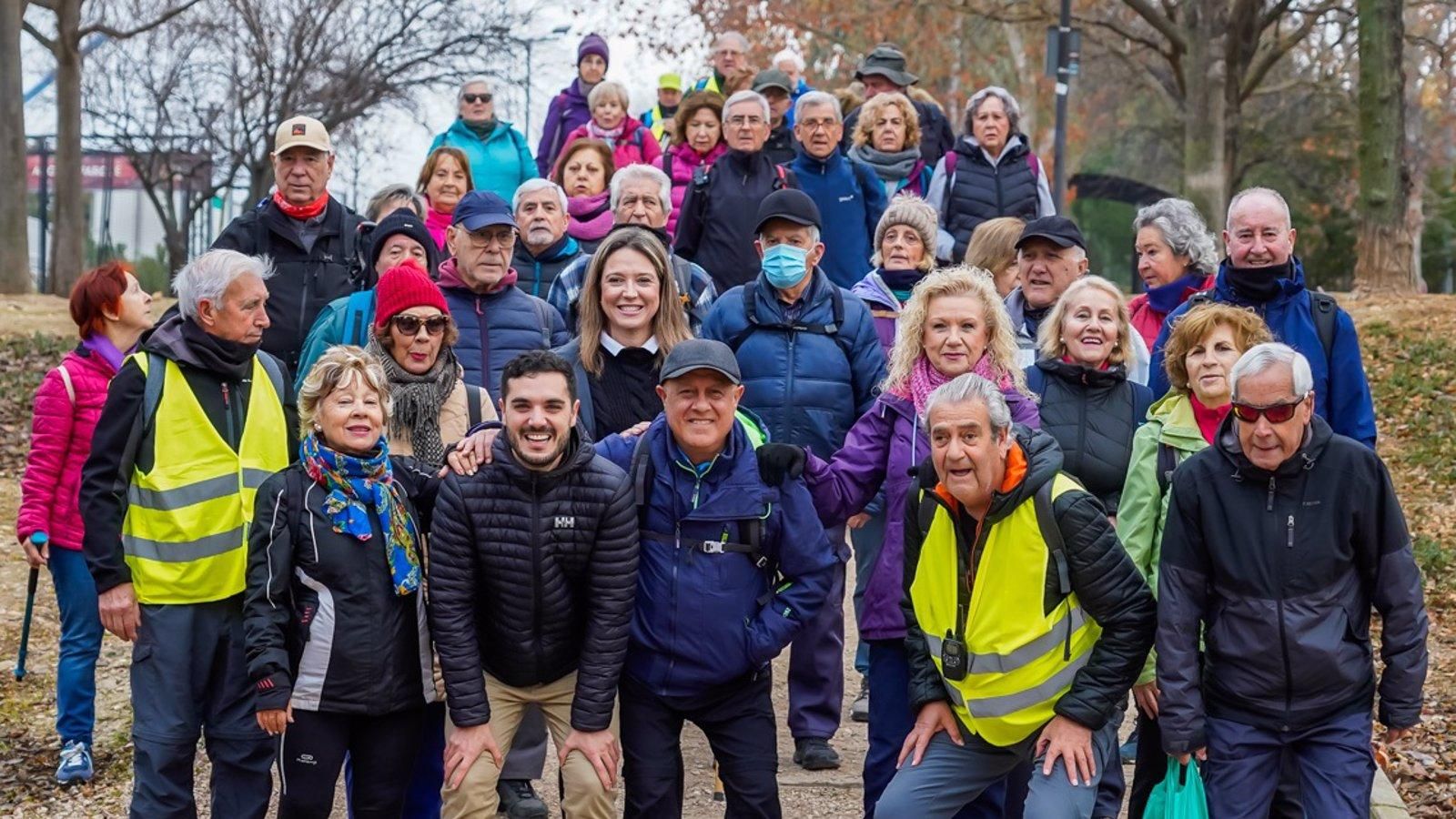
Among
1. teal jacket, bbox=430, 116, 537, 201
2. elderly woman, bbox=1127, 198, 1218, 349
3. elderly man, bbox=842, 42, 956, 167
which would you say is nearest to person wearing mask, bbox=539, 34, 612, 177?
teal jacket, bbox=430, 116, 537, 201

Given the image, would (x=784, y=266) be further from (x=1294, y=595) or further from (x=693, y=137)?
(x=693, y=137)

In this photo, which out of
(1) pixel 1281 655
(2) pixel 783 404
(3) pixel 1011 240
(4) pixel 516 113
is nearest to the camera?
(1) pixel 1281 655

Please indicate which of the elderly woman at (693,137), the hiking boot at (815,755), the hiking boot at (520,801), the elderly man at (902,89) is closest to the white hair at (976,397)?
the hiking boot at (815,755)

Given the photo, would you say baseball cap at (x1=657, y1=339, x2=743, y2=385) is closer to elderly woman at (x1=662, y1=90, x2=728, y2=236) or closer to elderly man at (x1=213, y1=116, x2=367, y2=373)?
elderly man at (x1=213, y1=116, x2=367, y2=373)

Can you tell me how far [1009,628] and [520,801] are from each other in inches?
90.1

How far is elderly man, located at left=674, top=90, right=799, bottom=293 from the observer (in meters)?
9.15

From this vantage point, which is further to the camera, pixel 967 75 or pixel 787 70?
pixel 967 75

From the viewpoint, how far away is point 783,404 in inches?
268

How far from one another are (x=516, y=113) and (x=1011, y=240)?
21.1m

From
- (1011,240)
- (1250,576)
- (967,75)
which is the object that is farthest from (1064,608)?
(967,75)

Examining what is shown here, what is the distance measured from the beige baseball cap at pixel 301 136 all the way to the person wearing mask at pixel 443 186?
171 cm

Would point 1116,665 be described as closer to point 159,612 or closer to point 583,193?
point 159,612

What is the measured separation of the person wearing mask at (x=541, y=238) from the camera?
8070 millimetres

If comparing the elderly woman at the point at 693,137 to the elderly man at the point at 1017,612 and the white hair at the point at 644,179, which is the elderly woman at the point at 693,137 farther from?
the elderly man at the point at 1017,612
